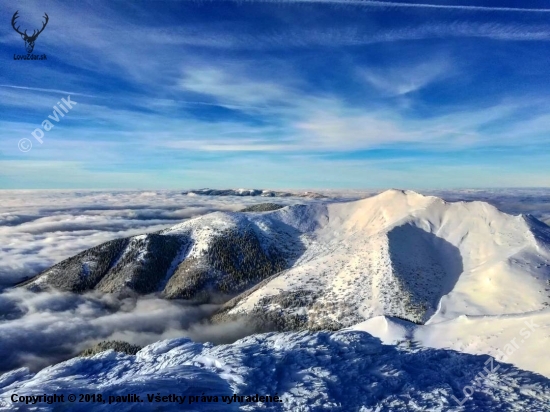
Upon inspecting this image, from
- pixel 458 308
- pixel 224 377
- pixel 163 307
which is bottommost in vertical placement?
pixel 163 307

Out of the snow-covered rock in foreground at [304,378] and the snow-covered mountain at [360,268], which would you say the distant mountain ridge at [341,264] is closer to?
the snow-covered mountain at [360,268]

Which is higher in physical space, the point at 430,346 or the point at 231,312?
the point at 430,346

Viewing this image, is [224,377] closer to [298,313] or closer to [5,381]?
[5,381]

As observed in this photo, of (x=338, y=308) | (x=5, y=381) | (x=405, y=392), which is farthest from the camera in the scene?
(x=338, y=308)

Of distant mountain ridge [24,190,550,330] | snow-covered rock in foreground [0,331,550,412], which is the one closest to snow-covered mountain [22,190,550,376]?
distant mountain ridge [24,190,550,330]

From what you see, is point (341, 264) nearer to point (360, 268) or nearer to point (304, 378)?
point (360, 268)

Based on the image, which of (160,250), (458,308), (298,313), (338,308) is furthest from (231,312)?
(458,308)
